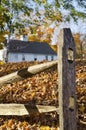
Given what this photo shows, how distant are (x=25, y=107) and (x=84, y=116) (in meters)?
1.32

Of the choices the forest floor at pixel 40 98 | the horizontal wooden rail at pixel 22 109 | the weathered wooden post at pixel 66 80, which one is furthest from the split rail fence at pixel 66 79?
the horizontal wooden rail at pixel 22 109

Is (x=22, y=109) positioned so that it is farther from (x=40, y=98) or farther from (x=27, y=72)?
(x=40, y=98)

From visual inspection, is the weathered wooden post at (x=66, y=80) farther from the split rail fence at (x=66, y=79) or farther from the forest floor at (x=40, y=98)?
the forest floor at (x=40, y=98)

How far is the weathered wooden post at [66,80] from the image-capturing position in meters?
5.14

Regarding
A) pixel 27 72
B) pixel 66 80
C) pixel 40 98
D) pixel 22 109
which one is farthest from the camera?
pixel 40 98

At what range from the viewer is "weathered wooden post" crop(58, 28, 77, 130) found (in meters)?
5.14

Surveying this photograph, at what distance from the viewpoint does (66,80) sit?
516cm

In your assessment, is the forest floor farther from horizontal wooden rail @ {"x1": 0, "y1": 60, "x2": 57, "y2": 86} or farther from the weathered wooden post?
the weathered wooden post

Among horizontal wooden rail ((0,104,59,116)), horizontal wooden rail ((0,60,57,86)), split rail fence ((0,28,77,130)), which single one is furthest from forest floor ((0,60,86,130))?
horizontal wooden rail ((0,104,59,116))

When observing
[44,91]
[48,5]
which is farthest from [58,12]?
[44,91]

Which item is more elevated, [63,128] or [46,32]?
[63,128]

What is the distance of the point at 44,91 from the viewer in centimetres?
836

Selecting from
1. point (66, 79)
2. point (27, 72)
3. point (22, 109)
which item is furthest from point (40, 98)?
point (66, 79)

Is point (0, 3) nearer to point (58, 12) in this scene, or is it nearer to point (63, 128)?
point (58, 12)
